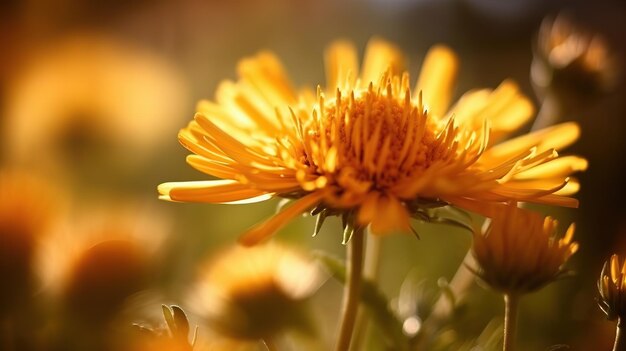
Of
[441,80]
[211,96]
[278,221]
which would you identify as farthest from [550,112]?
[211,96]

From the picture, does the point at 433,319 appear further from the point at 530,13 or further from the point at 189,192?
the point at 530,13

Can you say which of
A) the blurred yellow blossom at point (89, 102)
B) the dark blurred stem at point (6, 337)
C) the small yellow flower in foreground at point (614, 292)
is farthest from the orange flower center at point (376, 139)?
the blurred yellow blossom at point (89, 102)

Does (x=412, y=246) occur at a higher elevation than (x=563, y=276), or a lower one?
lower

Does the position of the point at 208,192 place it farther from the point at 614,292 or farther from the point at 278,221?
the point at 614,292

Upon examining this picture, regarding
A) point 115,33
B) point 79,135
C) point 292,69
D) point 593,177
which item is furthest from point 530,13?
point 79,135

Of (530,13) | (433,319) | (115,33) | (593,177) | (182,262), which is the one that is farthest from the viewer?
(530,13)

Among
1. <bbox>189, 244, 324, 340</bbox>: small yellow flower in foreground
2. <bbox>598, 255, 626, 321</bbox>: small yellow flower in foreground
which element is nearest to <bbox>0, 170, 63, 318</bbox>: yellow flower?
<bbox>189, 244, 324, 340</bbox>: small yellow flower in foreground

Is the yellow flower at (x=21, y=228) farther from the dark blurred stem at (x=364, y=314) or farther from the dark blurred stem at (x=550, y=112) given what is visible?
the dark blurred stem at (x=550, y=112)
